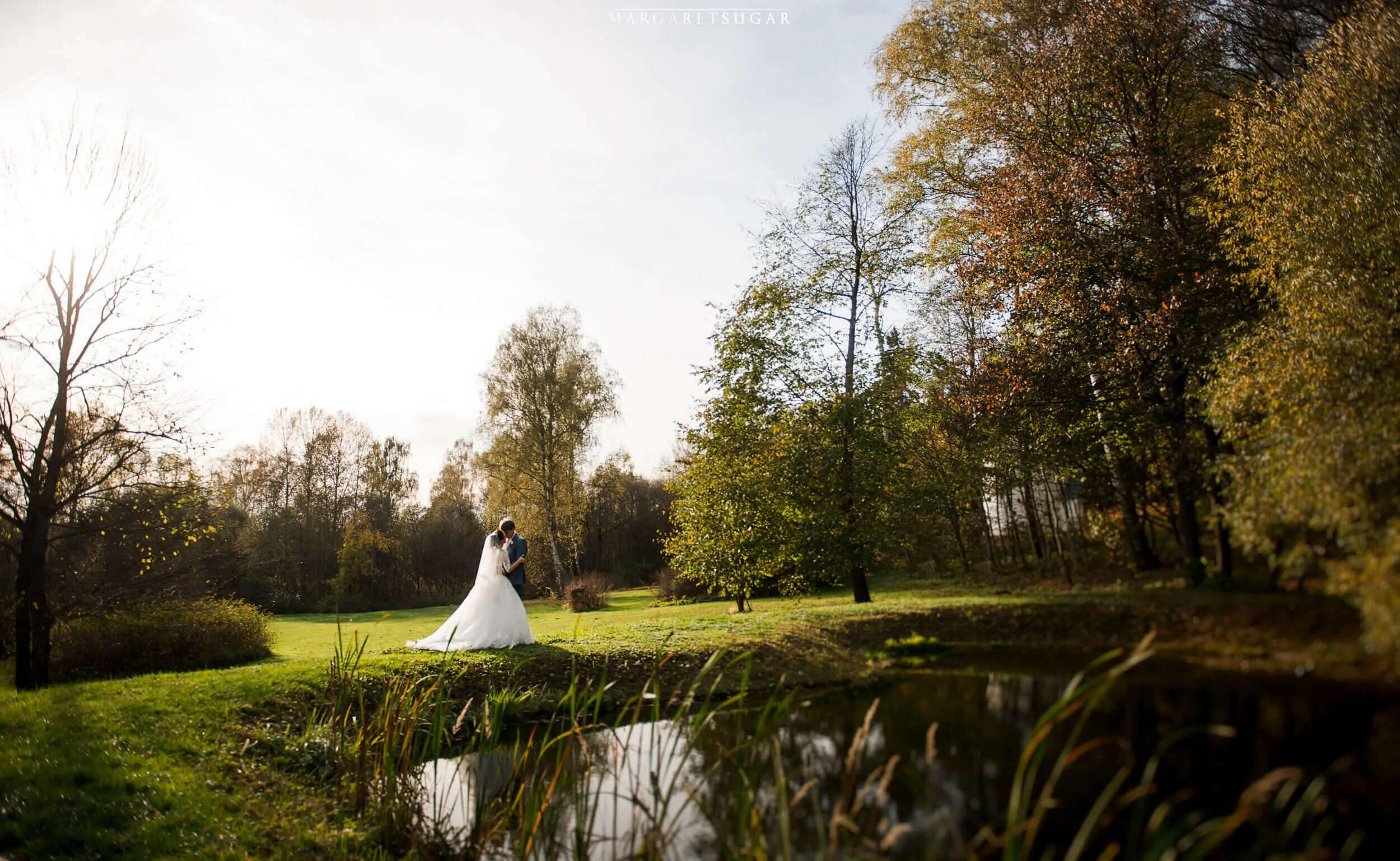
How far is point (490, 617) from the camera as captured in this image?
1142 cm

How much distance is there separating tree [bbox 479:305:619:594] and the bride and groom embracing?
80.9 ft

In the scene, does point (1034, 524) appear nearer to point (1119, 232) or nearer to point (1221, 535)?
point (1221, 535)

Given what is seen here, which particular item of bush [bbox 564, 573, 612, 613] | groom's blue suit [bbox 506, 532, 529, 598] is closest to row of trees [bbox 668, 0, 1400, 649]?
groom's blue suit [bbox 506, 532, 529, 598]

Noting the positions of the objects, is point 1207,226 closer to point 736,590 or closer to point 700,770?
point 700,770

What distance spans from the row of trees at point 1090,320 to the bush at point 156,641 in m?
10.00

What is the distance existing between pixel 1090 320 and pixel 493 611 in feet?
30.9

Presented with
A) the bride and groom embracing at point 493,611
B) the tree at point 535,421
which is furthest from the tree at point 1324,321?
the tree at point 535,421

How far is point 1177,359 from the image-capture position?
268 inches

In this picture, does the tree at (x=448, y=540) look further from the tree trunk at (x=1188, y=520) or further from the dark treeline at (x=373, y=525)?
the tree trunk at (x=1188, y=520)

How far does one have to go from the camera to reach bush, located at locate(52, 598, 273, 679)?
543 inches

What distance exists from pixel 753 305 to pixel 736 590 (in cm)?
663

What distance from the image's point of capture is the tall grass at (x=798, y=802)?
2.50 m

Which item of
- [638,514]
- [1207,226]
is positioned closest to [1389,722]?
[1207,226]

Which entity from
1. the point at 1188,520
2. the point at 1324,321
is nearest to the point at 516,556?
the point at 1188,520
